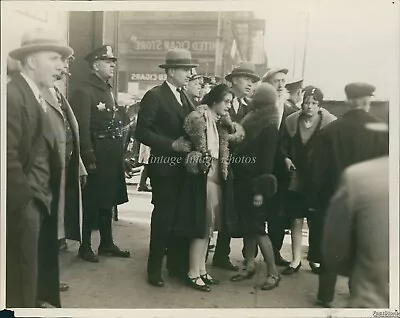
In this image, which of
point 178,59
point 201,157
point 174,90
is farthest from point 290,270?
point 178,59

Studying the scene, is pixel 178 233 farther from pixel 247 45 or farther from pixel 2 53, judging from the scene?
pixel 2 53

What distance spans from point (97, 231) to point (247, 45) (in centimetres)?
135

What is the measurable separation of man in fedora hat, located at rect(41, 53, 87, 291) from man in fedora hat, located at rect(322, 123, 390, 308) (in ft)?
4.68

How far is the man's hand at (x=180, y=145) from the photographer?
3.29 meters

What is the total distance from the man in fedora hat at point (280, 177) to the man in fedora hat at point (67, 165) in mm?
1096

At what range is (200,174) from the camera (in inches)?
130

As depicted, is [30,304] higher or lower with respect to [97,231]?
lower

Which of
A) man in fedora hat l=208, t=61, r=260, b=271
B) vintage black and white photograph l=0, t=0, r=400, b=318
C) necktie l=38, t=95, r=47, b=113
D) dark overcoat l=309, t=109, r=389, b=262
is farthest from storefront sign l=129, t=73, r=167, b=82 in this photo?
dark overcoat l=309, t=109, r=389, b=262

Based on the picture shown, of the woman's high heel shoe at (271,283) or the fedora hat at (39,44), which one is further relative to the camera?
the woman's high heel shoe at (271,283)

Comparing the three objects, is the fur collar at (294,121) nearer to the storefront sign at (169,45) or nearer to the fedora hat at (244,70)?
the fedora hat at (244,70)

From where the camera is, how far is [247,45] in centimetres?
A: 329

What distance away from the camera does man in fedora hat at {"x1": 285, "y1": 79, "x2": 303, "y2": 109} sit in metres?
3.32

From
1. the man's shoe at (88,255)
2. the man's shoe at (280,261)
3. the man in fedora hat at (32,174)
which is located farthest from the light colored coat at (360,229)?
the man in fedora hat at (32,174)

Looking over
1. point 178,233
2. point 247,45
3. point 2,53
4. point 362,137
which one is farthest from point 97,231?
point 362,137
